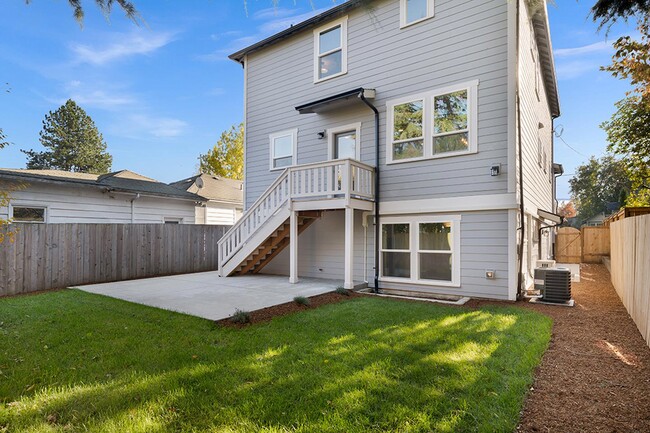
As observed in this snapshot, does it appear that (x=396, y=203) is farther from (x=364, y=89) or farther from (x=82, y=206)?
(x=82, y=206)

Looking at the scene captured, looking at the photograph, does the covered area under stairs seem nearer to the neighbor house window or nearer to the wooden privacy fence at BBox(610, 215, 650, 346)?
the wooden privacy fence at BBox(610, 215, 650, 346)

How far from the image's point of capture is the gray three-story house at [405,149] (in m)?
7.33

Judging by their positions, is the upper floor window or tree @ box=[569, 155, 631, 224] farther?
tree @ box=[569, 155, 631, 224]

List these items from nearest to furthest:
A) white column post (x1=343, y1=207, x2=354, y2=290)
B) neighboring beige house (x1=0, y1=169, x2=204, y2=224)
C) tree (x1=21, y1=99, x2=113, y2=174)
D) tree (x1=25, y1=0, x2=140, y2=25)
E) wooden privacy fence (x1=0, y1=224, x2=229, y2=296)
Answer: tree (x1=25, y1=0, x2=140, y2=25), wooden privacy fence (x1=0, y1=224, x2=229, y2=296), white column post (x1=343, y1=207, x2=354, y2=290), neighboring beige house (x1=0, y1=169, x2=204, y2=224), tree (x1=21, y1=99, x2=113, y2=174)

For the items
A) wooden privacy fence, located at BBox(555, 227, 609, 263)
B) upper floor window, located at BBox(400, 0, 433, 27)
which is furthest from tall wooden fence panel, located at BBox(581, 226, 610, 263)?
upper floor window, located at BBox(400, 0, 433, 27)

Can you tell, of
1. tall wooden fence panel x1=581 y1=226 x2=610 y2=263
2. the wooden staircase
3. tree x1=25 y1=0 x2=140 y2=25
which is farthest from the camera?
tall wooden fence panel x1=581 y1=226 x2=610 y2=263

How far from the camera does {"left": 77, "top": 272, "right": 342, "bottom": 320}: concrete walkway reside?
20.5ft

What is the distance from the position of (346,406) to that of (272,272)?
871 centimetres

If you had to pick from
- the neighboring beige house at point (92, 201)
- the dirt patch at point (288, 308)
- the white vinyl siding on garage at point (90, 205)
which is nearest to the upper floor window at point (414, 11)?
the dirt patch at point (288, 308)

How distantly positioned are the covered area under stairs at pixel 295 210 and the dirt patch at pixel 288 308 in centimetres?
79

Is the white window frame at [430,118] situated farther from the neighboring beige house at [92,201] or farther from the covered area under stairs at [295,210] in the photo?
the neighboring beige house at [92,201]

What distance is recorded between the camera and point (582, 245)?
16.7m

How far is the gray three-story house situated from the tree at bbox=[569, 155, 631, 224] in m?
35.6

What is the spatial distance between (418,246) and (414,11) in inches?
226
